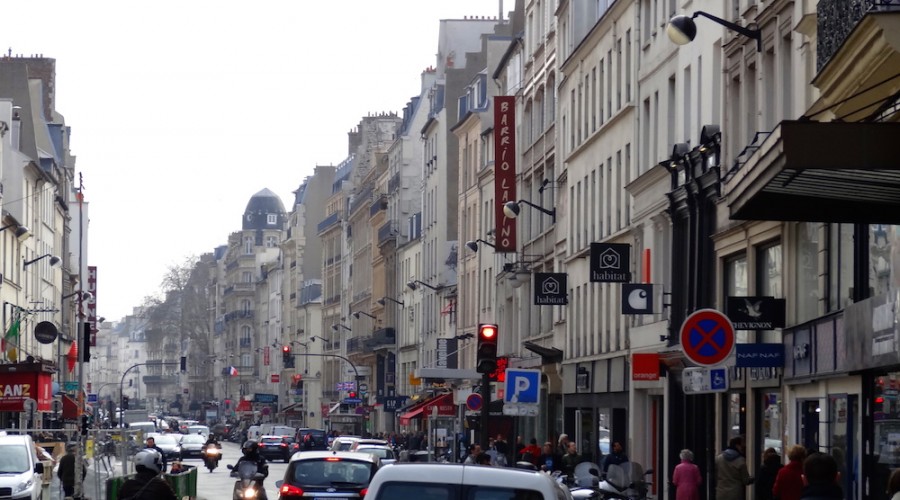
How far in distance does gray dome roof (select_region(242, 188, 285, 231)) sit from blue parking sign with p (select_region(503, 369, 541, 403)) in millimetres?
165890

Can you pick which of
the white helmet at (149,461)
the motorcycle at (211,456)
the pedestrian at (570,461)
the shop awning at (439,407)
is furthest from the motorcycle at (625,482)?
the shop awning at (439,407)

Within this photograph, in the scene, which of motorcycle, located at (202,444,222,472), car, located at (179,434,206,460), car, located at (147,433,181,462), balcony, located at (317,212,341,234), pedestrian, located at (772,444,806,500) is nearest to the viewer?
pedestrian, located at (772,444,806,500)

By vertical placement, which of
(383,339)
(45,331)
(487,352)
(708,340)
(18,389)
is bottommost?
(18,389)

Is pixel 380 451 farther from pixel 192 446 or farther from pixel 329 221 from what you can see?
pixel 329 221

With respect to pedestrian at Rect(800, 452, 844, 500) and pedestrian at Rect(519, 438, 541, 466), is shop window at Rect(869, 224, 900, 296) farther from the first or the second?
pedestrian at Rect(519, 438, 541, 466)

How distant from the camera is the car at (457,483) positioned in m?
12.6

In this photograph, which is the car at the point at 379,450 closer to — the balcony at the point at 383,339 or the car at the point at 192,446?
the car at the point at 192,446

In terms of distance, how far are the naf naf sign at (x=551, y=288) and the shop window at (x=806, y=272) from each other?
2137 cm

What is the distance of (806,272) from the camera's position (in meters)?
26.5

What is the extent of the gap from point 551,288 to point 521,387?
1776 centimetres

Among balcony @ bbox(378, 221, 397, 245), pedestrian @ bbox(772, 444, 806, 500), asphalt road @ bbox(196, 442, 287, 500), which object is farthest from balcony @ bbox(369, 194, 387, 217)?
pedestrian @ bbox(772, 444, 806, 500)

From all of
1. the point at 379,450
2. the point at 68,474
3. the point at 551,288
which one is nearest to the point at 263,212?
the point at 551,288

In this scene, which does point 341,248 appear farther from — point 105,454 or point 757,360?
point 757,360

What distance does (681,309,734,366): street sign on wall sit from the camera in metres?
18.9
